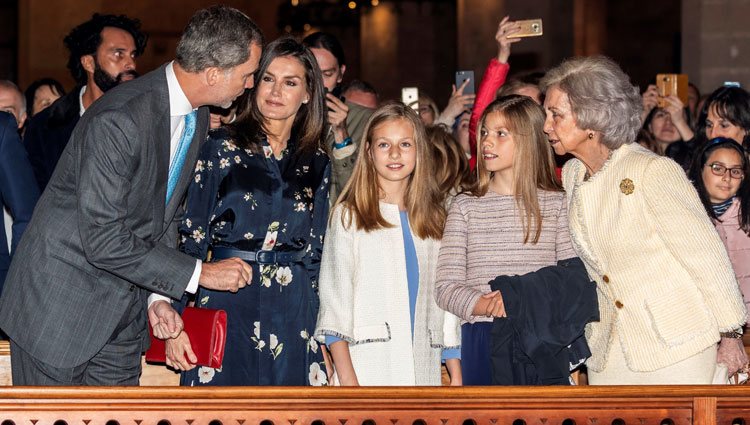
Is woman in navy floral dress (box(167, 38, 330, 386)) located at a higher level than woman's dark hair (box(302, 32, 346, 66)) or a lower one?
lower

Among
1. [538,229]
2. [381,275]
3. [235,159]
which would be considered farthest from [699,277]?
[235,159]

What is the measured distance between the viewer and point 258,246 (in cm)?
447

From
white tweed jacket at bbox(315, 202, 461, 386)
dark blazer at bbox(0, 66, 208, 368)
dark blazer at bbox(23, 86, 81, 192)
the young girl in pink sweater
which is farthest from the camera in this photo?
dark blazer at bbox(23, 86, 81, 192)

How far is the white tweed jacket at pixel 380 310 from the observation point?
178 inches

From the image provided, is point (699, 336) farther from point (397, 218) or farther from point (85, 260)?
point (85, 260)

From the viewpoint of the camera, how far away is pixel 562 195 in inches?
A: 179

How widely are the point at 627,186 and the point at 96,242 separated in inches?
73.6

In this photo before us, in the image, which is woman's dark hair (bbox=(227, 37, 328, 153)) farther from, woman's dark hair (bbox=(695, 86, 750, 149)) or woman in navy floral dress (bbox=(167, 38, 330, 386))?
woman's dark hair (bbox=(695, 86, 750, 149))

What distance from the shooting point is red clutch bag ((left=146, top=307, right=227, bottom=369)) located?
Answer: 13.5 ft

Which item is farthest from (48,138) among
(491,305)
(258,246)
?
(491,305)

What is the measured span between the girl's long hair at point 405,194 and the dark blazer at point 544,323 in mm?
590

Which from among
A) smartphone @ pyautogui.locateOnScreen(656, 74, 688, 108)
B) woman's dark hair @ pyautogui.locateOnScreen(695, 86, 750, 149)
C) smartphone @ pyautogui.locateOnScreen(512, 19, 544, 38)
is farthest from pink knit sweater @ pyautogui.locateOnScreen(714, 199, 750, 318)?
smartphone @ pyautogui.locateOnScreen(656, 74, 688, 108)

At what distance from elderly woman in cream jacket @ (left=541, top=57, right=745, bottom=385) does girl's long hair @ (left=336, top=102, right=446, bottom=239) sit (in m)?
0.71

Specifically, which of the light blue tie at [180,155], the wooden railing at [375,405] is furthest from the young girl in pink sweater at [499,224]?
the light blue tie at [180,155]
